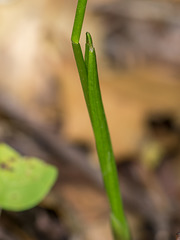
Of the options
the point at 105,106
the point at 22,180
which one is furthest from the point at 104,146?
the point at 105,106

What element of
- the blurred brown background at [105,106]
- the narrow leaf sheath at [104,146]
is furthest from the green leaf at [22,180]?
the blurred brown background at [105,106]

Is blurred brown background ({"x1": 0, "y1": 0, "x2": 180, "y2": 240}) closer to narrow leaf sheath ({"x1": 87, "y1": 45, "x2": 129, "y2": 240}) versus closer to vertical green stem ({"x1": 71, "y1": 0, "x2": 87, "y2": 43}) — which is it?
narrow leaf sheath ({"x1": 87, "y1": 45, "x2": 129, "y2": 240})

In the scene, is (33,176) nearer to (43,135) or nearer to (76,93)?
(43,135)

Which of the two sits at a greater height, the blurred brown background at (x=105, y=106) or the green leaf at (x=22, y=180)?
the green leaf at (x=22, y=180)

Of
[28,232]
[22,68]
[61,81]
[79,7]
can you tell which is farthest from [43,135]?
[79,7]

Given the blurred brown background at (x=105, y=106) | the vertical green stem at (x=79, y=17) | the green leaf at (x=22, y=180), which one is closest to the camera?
the vertical green stem at (x=79, y=17)

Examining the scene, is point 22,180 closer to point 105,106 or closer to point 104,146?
point 104,146

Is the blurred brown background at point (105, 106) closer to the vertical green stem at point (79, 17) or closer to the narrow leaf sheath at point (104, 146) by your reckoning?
the narrow leaf sheath at point (104, 146)
